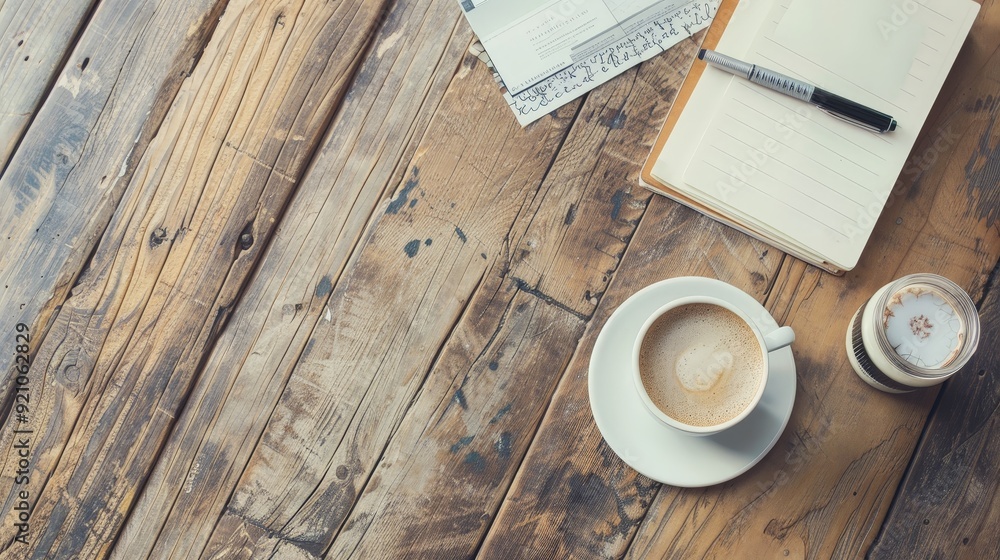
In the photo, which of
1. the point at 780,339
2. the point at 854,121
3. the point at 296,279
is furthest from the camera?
the point at 296,279

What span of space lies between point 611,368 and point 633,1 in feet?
1.74

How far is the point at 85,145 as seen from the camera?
1045mm

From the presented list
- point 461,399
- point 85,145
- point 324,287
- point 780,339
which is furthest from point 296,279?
point 780,339

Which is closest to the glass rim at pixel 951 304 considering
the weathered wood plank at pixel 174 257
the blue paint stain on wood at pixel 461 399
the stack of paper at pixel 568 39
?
the stack of paper at pixel 568 39

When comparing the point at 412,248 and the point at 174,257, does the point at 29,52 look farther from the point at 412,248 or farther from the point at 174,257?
the point at 412,248

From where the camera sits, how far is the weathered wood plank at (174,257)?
100 centimetres

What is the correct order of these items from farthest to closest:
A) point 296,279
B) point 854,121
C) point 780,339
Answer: point 296,279 < point 854,121 < point 780,339

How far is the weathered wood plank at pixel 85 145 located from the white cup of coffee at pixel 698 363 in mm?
815

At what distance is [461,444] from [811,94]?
0.67 metres

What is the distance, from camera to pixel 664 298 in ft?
2.96

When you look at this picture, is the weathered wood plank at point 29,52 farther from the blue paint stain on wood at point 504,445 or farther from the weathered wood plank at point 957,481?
the weathered wood plank at point 957,481

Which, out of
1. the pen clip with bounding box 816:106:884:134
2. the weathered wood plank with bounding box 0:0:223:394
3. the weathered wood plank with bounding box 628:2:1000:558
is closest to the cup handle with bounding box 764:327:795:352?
the weathered wood plank with bounding box 628:2:1000:558

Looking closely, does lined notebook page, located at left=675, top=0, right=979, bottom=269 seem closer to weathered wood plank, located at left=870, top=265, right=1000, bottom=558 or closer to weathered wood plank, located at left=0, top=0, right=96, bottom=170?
weathered wood plank, located at left=870, top=265, right=1000, bottom=558

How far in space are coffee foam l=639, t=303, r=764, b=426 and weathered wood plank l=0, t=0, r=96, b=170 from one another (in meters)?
0.98
